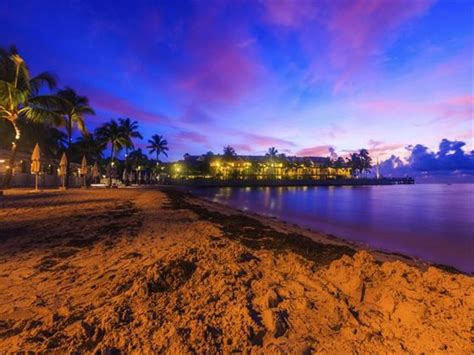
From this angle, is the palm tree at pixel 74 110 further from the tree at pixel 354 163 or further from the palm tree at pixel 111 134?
the tree at pixel 354 163

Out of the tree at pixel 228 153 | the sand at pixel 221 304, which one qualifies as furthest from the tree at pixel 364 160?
the sand at pixel 221 304

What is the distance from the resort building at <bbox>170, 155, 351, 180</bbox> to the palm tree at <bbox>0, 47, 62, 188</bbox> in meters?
78.3

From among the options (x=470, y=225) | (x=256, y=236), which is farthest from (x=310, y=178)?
(x=256, y=236)

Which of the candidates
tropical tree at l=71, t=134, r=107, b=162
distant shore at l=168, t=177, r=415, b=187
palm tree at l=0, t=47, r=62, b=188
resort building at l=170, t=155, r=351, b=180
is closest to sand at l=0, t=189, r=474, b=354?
palm tree at l=0, t=47, r=62, b=188

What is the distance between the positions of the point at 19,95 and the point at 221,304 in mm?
25252

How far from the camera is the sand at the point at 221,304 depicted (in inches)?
116

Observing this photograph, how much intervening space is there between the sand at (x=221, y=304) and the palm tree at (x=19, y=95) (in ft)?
66.3

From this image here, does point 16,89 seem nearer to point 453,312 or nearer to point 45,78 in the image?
Answer: point 45,78

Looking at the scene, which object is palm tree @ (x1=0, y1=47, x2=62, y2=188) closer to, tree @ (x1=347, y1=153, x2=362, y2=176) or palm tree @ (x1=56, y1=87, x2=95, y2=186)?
palm tree @ (x1=56, y1=87, x2=95, y2=186)

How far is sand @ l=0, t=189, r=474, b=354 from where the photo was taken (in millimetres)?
2955

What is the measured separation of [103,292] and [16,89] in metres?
23.8

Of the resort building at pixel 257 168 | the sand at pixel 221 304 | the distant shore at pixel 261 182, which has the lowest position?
the sand at pixel 221 304

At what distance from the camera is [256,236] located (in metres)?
9.72

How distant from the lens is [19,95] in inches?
848
